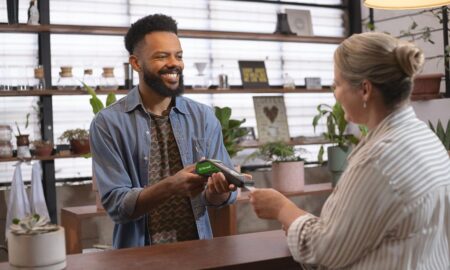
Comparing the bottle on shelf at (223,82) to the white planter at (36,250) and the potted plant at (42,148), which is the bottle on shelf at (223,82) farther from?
the white planter at (36,250)

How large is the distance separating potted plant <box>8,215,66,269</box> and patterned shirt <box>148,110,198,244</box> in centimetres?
63

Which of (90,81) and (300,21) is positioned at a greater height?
(300,21)

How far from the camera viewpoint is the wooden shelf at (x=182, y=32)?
4141 mm

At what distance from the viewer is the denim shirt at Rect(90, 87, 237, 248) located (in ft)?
6.66

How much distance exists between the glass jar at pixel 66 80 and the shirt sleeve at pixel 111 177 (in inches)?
85.8

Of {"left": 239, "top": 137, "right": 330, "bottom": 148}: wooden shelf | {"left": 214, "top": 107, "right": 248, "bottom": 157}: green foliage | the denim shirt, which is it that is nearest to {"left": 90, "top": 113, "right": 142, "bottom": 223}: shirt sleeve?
the denim shirt

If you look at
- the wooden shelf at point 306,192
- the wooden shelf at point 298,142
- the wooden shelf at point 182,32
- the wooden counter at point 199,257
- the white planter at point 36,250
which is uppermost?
the wooden shelf at point 182,32

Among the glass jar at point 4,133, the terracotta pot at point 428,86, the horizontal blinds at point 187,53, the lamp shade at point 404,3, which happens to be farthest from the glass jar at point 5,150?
the terracotta pot at point 428,86

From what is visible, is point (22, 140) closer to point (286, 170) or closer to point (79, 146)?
point (79, 146)

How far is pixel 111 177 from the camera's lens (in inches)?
80.1

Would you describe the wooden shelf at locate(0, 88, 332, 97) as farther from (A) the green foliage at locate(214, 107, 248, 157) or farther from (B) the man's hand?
→ (B) the man's hand

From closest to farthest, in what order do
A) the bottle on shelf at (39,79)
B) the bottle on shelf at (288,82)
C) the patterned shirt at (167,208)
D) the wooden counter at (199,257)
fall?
the wooden counter at (199,257) → the patterned shirt at (167,208) → the bottle on shelf at (39,79) → the bottle on shelf at (288,82)

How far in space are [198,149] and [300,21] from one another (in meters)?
3.31

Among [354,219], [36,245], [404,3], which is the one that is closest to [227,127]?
[404,3]
